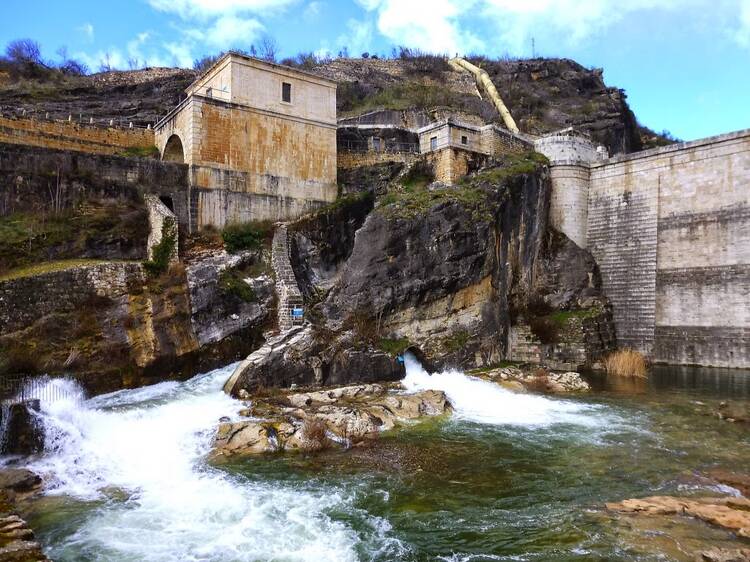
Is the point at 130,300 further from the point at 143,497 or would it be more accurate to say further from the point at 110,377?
the point at 143,497

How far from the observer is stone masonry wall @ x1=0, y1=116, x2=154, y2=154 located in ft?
63.0

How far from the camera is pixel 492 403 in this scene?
16312mm

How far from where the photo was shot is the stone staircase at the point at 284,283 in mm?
17656

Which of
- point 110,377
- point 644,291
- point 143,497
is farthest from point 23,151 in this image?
point 644,291

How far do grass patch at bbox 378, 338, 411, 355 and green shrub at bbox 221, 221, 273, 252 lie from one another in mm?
6017

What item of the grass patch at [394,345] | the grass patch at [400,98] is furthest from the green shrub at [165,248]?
the grass patch at [400,98]

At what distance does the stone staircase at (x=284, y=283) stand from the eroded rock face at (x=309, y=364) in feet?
3.35

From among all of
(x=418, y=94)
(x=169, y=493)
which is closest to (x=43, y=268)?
(x=169, y=493)

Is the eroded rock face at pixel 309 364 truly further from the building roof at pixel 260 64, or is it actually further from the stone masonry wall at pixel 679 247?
the stone masonry wall at pixel 679 247

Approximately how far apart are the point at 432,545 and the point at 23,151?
17545mm

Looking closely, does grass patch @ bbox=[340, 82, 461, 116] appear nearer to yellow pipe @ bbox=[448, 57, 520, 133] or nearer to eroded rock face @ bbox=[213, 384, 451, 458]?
yellow pipe @ bbox=[448, 57, 520, 133]

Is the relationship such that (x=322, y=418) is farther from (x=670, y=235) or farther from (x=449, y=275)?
(x=670, y=235)

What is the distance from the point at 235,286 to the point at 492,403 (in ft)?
30.3

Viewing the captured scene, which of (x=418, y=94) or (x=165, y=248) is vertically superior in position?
(x=418, y=94)
